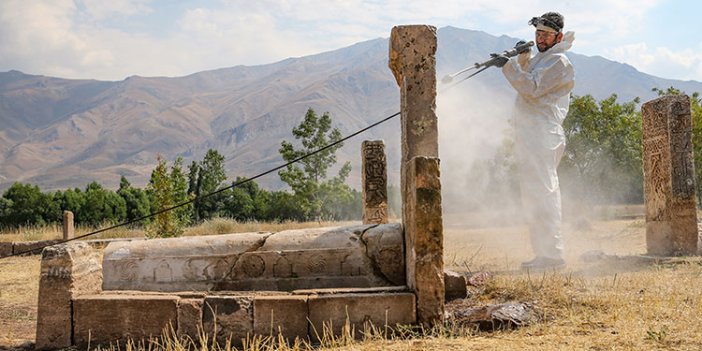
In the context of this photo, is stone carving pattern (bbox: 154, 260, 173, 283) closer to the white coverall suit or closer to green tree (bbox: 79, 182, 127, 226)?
the white coverall suit

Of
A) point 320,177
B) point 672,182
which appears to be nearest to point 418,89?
point 672,182

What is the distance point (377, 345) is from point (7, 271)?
446 inches

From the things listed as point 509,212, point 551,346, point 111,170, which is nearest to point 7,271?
point 551,346

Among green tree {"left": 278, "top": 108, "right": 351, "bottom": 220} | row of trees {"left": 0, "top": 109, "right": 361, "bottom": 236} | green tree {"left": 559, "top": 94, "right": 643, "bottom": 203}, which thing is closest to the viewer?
green tree {"left": 559, "top": 94, "right": 643, "bottom": 203}

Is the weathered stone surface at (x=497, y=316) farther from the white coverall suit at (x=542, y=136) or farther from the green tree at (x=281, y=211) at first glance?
the green tree at (x=281, y=211)

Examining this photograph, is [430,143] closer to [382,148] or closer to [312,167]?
[382,148]

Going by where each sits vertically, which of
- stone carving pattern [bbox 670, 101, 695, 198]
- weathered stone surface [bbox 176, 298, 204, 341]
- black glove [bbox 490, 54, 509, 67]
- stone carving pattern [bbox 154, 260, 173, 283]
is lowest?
weathered stone surface [bbox 176, 298, 204, 341]

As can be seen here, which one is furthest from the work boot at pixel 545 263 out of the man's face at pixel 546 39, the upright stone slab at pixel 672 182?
the man's face at pixel 546 39

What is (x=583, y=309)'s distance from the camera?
19.8 ft

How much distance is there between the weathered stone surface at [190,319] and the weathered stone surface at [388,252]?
1.82 metres

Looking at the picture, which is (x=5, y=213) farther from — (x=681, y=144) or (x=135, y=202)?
(x=681, y=144)

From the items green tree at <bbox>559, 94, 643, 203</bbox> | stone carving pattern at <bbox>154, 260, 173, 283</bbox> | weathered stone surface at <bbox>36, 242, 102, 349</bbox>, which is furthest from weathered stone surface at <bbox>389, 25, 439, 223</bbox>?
green tree at <bbox>559, 94, 643, 203</bbox>

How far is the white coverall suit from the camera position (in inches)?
364

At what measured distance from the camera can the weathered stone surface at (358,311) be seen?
19.1 ft
